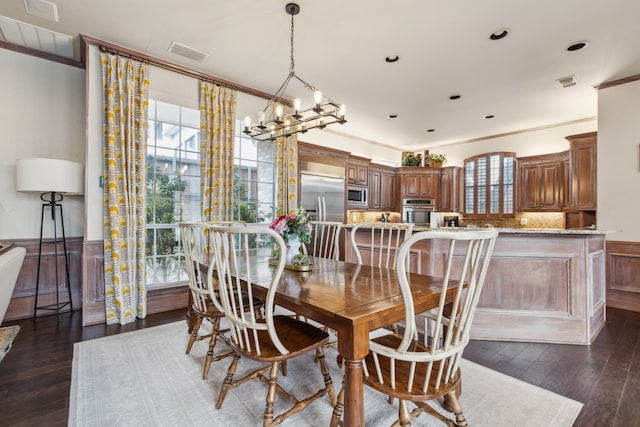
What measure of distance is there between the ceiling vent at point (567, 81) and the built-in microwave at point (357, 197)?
3482 millimetres

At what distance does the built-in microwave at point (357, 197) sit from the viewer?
6082mm

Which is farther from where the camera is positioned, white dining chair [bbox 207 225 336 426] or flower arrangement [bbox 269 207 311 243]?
flower arrangement [bbox 269 207 311 243]

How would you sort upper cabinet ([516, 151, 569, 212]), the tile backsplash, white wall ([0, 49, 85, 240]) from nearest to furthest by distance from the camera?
white wall ([0, 49, 85, 240])
upper cabinet ([516, 151, 569, 212])
the tile backsplash

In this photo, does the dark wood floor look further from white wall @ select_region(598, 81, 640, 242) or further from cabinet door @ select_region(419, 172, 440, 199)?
cabinet door @ select_region(419, 172, 440, 199)

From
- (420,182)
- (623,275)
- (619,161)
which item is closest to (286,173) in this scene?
(420,182)

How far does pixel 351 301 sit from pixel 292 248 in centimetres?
87

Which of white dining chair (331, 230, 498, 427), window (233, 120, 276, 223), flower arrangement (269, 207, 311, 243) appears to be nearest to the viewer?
white dining chair (331, 230, 498, 427)

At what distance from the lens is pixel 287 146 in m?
4.63

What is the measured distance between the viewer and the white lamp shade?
2910mm

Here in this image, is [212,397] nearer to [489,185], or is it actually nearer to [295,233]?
[295,233]

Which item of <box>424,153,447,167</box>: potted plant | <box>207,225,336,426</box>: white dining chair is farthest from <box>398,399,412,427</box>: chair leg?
<box>424,153,447,167</box>: potted plant

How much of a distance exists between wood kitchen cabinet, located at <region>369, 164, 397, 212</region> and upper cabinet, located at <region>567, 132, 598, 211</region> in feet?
10.9

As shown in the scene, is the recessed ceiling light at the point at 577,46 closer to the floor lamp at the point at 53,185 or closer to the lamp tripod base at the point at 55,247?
the floor lamp at the point at 53,185

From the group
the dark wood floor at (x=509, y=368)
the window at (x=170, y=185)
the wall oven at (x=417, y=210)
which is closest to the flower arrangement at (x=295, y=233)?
the dark wood floor at (x=509, y=368)
